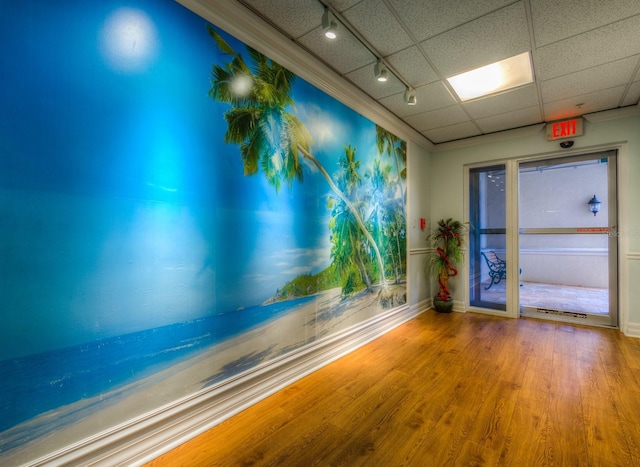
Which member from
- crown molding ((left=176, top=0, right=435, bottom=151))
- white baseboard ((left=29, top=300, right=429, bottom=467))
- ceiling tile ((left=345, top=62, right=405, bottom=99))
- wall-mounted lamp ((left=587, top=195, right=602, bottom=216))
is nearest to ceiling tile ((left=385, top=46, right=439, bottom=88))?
ceiling tile ((left=345, top=62, right=405, bottom=99))

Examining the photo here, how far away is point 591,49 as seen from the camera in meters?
2.52

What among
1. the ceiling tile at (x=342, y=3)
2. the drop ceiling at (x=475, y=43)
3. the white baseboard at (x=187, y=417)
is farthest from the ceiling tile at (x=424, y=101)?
the white baseboard at (x=187, y=417)

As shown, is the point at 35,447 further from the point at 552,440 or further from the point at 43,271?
the point at 552,440

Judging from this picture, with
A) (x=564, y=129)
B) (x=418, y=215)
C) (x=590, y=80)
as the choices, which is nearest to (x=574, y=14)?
(x=590, y=80)

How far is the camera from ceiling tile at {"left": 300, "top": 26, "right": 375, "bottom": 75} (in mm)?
2402

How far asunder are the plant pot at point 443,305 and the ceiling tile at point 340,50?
12.5 ft

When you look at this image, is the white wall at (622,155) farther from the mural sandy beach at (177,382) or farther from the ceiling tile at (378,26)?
the mural sandy beach at (177,382)

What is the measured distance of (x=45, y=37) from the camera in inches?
52.5

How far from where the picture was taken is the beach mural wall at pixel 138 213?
1.27m

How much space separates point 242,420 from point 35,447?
3.47 feet

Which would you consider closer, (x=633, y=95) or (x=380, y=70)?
(x=380, y=70)

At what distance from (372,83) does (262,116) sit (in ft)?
5.17

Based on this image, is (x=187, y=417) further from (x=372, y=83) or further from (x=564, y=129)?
(x=564, y=129)

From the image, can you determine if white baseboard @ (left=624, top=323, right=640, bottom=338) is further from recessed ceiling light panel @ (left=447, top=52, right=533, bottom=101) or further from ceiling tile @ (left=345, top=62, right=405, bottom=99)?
ceiling tile @ (left=345, top=62, right=405, bottom=99)
